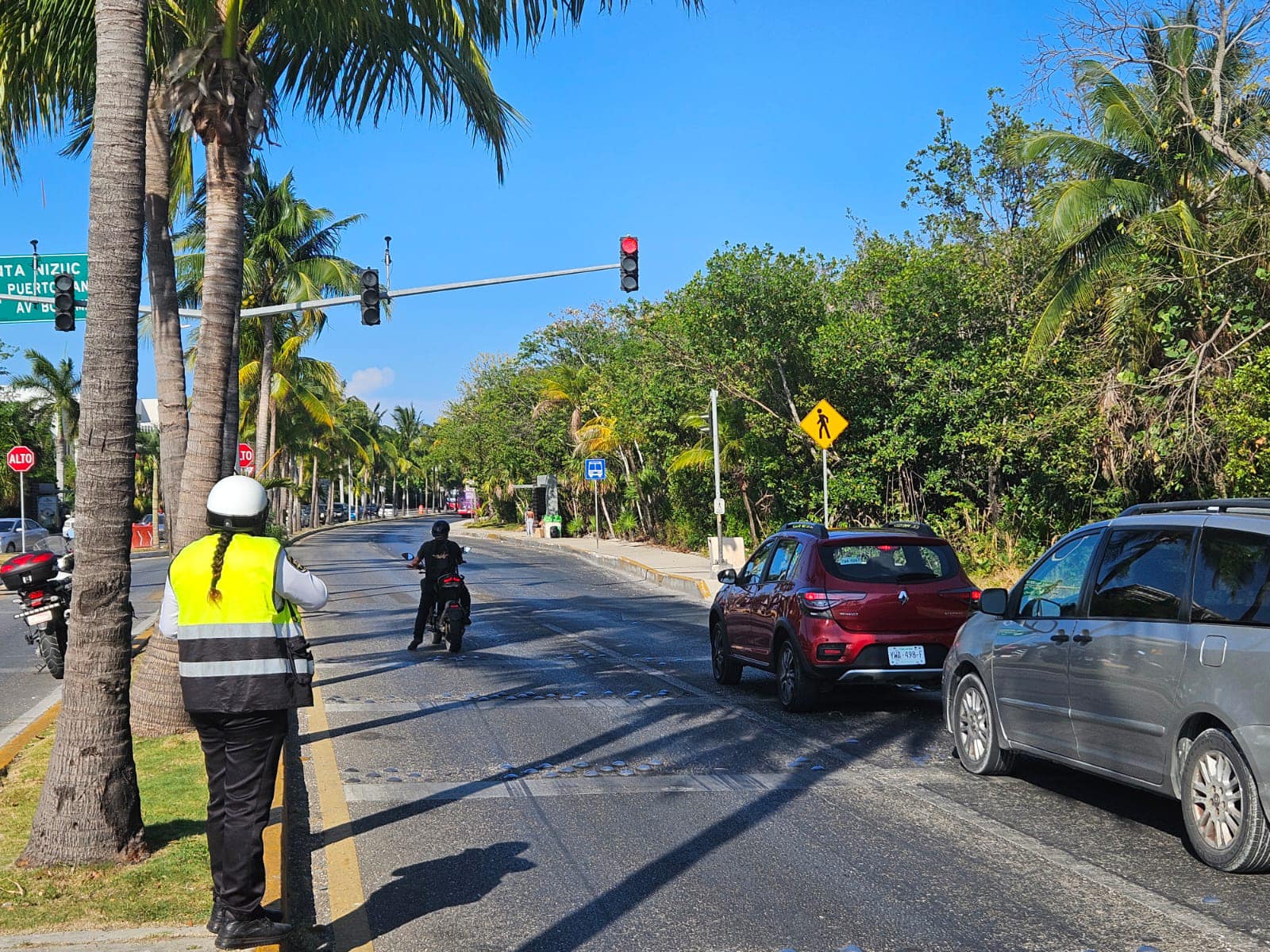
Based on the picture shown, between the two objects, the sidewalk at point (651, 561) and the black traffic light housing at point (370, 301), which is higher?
the black traffic light housing at point (370, 301)

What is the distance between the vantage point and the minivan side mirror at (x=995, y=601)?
8188 mm

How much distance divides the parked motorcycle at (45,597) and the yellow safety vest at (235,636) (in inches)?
380

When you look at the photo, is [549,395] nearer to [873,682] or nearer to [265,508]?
[873,682]

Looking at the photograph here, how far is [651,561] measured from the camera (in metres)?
37.0

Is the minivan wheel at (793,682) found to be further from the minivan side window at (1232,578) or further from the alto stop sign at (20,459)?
the alto stop sign at (20,459)

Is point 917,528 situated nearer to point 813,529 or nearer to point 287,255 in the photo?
point 813,529

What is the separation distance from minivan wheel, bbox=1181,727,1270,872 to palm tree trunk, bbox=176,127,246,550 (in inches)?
298

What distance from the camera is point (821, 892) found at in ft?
19.4

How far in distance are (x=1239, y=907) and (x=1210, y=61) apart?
16.2m

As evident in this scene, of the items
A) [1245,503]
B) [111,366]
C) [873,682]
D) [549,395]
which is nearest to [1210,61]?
[873,682]

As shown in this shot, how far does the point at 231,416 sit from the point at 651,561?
21332 millimetres

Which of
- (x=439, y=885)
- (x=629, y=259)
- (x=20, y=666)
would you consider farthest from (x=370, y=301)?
(x=439, y=885)

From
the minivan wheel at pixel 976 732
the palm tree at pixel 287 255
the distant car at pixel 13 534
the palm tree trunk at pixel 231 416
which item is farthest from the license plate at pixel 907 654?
the distant car at pixel 13 534

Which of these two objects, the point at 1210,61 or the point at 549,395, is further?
the point at 549,395
